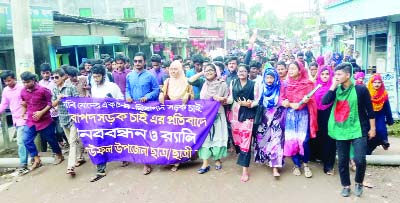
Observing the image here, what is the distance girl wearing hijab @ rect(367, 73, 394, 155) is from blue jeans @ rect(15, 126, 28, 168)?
5412mm

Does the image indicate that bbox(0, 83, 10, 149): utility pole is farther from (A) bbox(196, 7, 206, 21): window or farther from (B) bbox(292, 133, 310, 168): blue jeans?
(A) bbox(196, 7, 206, 21): window

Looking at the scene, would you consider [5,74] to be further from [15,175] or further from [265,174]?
[265,174]

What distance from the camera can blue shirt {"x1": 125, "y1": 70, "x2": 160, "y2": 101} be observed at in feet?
18.9

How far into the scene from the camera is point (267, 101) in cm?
512

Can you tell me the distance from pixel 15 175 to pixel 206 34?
29540mm

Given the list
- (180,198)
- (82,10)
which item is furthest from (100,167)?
(82,10)

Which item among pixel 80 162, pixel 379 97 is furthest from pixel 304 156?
pixel 80 162

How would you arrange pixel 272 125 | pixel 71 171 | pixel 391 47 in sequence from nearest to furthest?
pixel 272 125 → pixel 71 171 → pixel 391 47

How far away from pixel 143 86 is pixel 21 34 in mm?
2793

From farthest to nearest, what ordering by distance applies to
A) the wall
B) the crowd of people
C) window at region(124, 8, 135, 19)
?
window at region(124, 8, 135, 19) → the wall → the crowd of people

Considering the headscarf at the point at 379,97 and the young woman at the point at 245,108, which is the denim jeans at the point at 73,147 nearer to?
the young woman at the point at 245,108

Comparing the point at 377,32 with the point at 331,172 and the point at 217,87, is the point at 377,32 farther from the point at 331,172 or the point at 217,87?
the point at 217,87

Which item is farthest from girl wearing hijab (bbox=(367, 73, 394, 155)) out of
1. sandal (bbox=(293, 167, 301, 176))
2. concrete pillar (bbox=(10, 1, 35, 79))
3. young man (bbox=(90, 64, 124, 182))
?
concrete pillar (bbox=(10, 1, 35, 79))

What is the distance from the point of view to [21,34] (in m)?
6.88
